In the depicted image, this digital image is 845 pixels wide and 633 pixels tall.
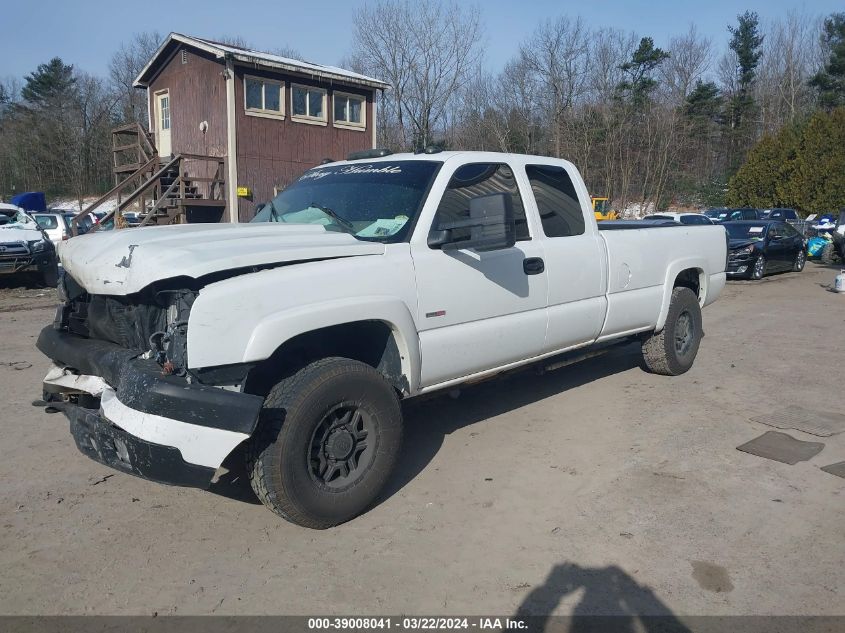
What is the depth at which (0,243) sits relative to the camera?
1304 centimetres

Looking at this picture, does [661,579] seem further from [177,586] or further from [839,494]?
[177,586]

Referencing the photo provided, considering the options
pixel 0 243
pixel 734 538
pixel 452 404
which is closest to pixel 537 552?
pixel 734 538

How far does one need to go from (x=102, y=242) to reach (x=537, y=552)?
2.92 metres

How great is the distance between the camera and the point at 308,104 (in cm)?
2277

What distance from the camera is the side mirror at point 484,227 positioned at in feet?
12.9

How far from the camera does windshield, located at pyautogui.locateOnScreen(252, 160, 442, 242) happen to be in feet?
13.9

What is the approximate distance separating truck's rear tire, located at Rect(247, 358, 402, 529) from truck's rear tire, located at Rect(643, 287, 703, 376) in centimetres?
368

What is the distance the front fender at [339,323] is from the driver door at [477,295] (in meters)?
0.12

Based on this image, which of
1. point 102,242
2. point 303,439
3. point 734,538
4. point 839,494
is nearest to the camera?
point 303,439

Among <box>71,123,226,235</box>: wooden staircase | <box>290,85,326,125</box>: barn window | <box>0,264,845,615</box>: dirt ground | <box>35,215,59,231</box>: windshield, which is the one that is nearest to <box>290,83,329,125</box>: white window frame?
<box>290,85,326,125</box>: barn window

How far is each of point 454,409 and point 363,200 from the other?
213 cm

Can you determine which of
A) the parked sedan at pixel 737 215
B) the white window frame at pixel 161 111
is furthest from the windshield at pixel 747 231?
the white window frame at pixel 161 111

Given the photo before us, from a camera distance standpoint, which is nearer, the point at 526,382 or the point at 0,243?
the point at 526,382

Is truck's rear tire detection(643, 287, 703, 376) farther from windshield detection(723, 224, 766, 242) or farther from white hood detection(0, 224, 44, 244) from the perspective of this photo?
windshield detection(723, 224, 766, 242)
